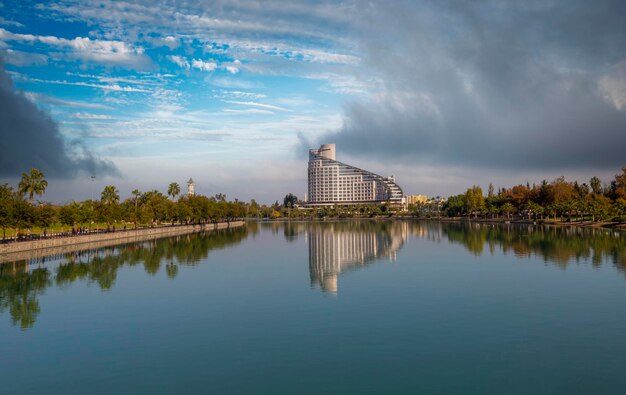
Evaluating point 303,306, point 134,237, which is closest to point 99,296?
point 303,306

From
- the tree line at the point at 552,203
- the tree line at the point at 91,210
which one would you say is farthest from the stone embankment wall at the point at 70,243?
the tree line at the point at 552,203

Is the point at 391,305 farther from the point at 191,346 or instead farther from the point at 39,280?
the point at 39,280

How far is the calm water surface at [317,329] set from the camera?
55.4ft

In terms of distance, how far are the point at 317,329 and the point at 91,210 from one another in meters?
69.1

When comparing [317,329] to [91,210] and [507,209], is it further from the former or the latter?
[507,209]

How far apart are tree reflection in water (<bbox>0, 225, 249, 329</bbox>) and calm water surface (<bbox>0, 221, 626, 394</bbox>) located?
0.27 metres

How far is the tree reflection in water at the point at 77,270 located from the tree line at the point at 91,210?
26.7ft

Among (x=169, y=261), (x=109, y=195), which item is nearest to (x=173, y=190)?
(x=109, y=195)

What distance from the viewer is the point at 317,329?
2308 cm

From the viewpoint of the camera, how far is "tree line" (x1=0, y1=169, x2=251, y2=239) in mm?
60031

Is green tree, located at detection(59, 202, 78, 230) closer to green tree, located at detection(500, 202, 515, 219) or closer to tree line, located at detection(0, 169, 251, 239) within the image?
tree line, located at detection(0, 169, 251, 239)

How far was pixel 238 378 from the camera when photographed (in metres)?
17.1

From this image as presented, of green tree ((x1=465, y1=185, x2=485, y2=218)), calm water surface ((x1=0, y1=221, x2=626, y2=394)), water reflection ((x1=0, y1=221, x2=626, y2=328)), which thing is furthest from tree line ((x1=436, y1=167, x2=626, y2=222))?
calm water surface ((x1=0, y1=221, x2=626, y2=394))

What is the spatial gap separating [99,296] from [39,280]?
9.74 metres
